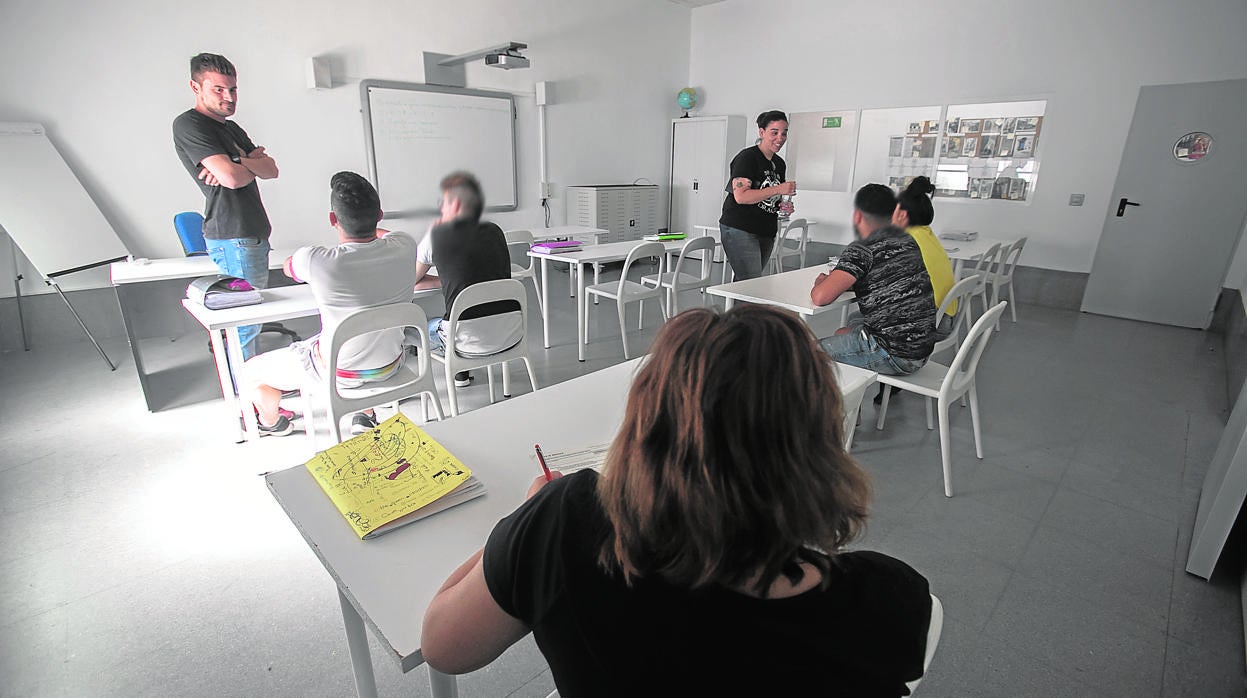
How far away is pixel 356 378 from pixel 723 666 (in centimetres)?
174

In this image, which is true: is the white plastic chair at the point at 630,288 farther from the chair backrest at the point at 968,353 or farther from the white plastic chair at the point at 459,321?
the chair backrest at the point at 968,353

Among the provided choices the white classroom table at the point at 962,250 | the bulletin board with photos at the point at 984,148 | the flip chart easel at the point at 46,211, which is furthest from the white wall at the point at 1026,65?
the flip chart easel at the point at 46,211

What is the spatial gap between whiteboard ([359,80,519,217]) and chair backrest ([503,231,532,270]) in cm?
110

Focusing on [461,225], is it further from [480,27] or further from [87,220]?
[480,27]

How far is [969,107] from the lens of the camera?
482 cm

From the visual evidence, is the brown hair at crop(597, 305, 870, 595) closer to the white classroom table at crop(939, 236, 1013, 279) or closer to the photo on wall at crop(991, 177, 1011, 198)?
the white classroom table at crop(939, 236, 1013, 279)

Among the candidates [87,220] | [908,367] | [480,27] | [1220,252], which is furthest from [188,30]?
[1220,252]

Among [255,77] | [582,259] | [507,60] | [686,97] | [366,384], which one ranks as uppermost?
[686,97]

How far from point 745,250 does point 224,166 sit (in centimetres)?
261

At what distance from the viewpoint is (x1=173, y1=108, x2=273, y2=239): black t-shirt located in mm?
2025

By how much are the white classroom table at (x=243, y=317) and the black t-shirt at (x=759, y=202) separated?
1.87 m

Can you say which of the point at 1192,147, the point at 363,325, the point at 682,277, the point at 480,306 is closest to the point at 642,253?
the point at 682,277

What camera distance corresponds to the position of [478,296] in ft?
6.88

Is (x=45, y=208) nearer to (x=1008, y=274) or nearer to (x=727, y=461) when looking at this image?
(x=727, y=461)
